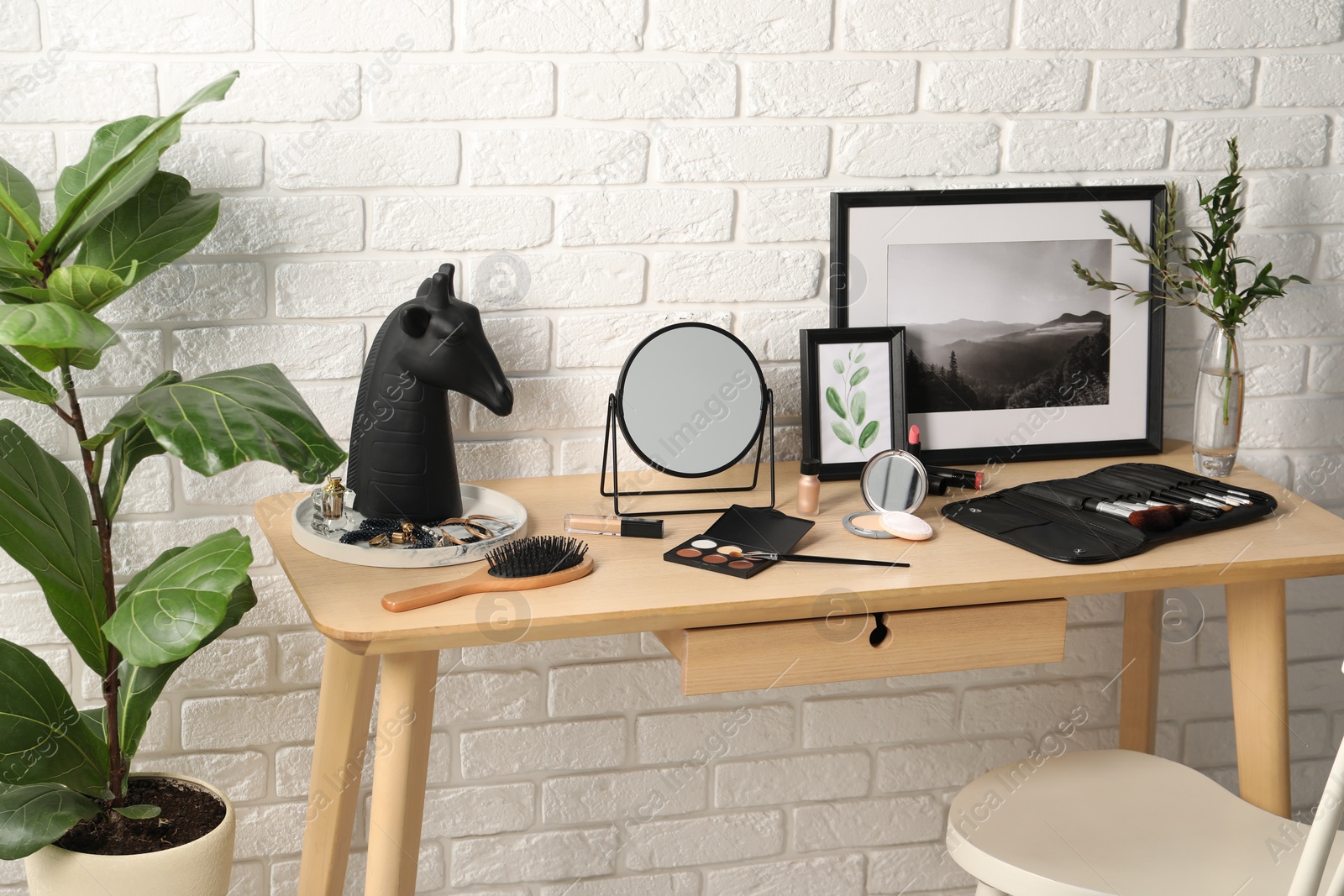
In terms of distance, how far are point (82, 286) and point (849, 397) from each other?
843 millimetres

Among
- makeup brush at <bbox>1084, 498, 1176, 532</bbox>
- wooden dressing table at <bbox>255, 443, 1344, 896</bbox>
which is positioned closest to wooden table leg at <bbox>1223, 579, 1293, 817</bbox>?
wooden dressing table at <bbox>255, 443, 1344, 896</bbox>

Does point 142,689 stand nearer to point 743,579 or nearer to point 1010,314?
point 743,579

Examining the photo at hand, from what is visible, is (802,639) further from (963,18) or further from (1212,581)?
(963,18)

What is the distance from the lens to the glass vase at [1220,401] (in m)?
1.45

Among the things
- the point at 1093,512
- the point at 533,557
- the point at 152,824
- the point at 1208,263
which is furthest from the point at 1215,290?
the point at 152,824

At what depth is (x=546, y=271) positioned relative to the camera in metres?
1.43

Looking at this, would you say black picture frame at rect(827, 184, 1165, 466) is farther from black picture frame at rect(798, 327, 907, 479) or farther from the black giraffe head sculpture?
the black giraffe head sculpture

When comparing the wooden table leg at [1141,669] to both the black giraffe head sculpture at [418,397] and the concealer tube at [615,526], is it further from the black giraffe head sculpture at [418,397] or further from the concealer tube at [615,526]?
the black giraffe head sculpture at [418,397]

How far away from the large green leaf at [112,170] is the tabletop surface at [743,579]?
360 millimetres

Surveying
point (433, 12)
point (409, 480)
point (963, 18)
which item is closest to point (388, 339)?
point (409, 480)

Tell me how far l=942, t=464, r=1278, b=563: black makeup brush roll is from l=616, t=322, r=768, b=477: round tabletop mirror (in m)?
0.26

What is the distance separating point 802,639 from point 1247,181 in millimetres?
962

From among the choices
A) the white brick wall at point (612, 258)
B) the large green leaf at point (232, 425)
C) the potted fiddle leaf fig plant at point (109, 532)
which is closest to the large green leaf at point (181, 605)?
the potted fiddle leaf fig plant at point (109, 532)

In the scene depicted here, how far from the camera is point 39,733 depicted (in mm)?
1145
